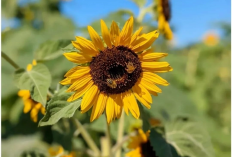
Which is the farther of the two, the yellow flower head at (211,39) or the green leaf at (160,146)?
the yellow flower head at (211,39)

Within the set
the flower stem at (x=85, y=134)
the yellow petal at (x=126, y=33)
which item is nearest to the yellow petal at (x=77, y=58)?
the yellow petal at (x=126, y=33)

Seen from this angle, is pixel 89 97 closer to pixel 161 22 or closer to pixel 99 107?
pixel 99 107

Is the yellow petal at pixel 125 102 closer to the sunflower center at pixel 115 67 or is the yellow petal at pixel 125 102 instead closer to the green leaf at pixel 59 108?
the sunflower center at pixel 115 67

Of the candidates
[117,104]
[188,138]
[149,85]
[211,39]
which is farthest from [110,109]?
[211,39]

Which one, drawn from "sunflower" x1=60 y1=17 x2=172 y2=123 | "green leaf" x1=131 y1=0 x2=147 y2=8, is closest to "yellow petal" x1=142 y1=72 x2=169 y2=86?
"sunflower" x1=60 y1=17 x2=172 y2=123

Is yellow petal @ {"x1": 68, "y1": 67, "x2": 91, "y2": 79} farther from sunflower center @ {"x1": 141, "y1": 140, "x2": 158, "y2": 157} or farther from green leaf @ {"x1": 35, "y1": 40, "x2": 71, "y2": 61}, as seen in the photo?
sunflower center @ {"x1": 141, "y1": 140, "x2": 158, "y2": 157}

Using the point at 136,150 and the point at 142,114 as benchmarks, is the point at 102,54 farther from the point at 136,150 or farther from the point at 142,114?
the point at 136,150

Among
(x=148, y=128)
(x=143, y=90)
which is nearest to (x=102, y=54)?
(x=143, y=90)
